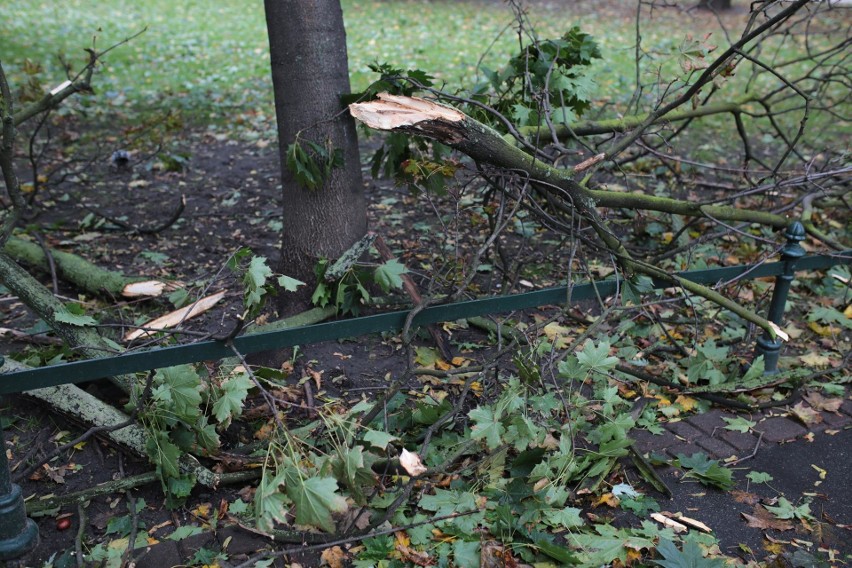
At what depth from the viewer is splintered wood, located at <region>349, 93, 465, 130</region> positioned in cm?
302

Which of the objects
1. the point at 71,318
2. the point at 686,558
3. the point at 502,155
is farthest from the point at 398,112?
the point at 686,558

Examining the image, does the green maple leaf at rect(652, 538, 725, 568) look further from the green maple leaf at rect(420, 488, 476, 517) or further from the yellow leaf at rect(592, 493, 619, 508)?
the green maple leaf at rect(420, 488, 476, 517)

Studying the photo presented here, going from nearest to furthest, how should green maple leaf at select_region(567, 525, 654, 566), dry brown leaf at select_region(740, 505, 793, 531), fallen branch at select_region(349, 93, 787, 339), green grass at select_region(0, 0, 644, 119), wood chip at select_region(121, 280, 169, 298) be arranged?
1. green maple leaf at select_region(567, 525, 654, 566)
2. dry brown leaf at select_region(740, 505, 793, 531)
3. fallen branch at select_region(349, 93, 787, 339)
4. wood chip at select_region(121, 280, 169, 298)
5. green grass at select_region(0, 0, 644, 119)

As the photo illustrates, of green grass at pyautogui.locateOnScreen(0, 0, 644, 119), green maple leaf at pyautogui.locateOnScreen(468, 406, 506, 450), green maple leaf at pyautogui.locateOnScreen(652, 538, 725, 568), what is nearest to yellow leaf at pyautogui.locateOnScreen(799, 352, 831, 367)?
green maple leaf at pyautogui.locateOnScreen(652, 538, 725, 568)

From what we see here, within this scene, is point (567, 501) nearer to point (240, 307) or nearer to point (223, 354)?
point (223, 354)

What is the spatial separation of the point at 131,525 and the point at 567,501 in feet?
5.38

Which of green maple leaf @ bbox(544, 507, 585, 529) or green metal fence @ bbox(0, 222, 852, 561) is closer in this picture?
green metal fence @ bbox(0, 222, 852, 561)

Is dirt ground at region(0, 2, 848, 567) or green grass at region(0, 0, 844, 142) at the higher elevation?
green grass at region(0, 0, 844, 142)

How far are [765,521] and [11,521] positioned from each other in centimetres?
269

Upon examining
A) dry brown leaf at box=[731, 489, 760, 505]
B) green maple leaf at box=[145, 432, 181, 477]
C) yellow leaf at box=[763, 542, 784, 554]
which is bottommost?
dry brown leaf at box=[731, 489, 760, 505]

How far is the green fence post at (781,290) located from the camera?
3.49 metres

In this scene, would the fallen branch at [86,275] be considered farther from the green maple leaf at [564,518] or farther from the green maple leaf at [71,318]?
the green maple leaf at [564,518]

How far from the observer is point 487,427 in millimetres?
2613

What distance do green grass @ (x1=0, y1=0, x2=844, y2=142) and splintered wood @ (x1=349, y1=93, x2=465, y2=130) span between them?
338 cm
